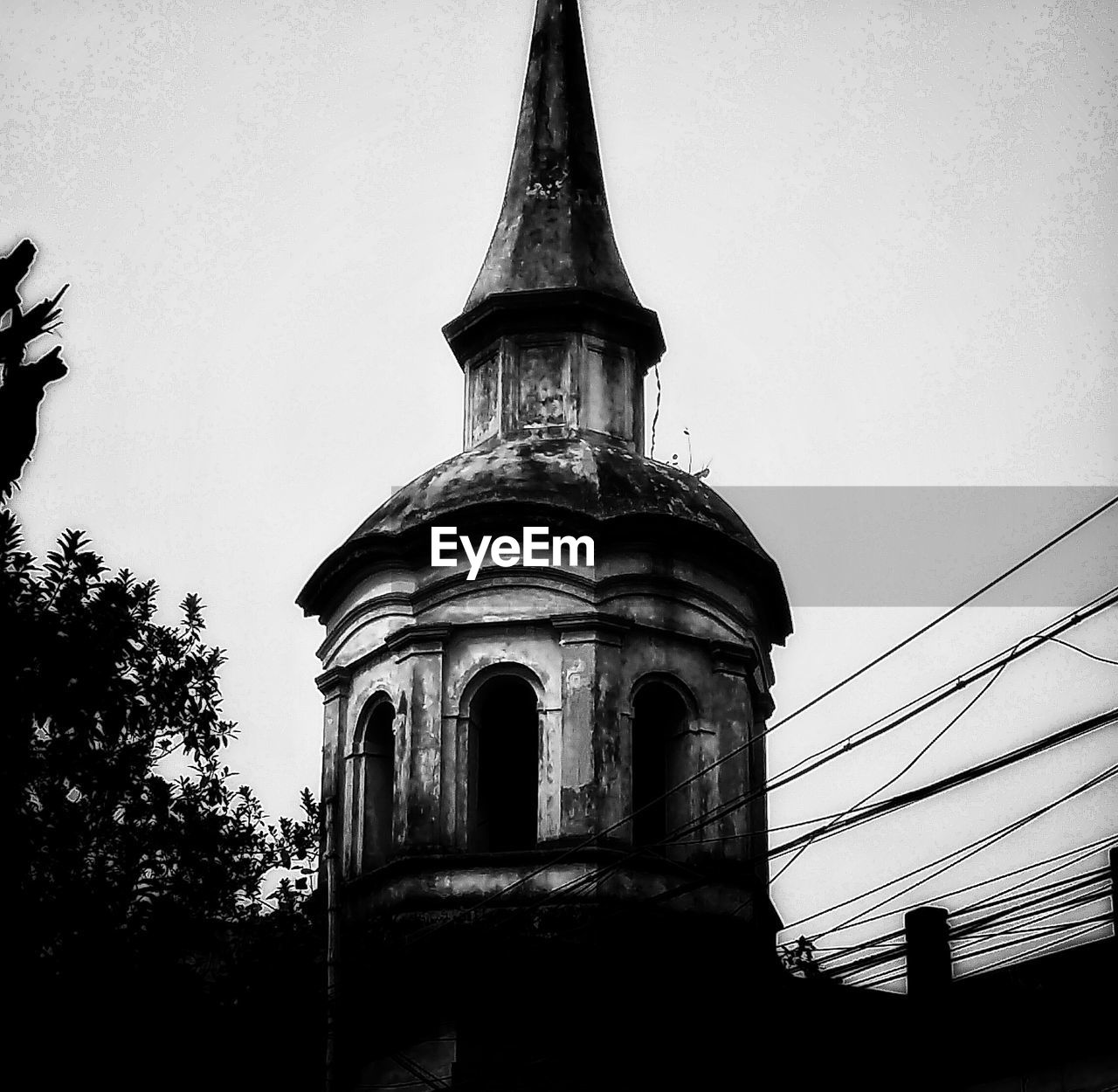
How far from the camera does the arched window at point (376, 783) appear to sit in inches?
904

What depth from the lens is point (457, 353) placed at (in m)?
25.5

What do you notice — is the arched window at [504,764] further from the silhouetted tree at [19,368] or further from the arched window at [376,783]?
the silhouetted tree at [19,368]

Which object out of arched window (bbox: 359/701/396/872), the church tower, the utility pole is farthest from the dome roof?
the utility pole

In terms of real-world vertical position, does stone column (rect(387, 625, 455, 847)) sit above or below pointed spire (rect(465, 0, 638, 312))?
below

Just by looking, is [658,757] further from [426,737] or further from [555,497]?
[555,497]

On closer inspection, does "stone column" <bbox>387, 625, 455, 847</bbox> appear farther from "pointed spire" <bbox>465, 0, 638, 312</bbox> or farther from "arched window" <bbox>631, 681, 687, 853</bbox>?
"pointed spire" <bbox>465, 0, 638, 312</bbox>

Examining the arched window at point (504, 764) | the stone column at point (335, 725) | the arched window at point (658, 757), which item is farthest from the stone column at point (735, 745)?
the stone column at point (335, 725)

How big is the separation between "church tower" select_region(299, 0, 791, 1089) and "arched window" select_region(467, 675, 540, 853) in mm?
30

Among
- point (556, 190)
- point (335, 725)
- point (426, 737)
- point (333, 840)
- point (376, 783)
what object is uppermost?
point (556, 190)

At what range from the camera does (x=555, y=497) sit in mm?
23094

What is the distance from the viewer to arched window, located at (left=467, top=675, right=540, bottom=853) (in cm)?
2283

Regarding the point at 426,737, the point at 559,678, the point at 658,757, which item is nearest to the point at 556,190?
the point at 559,678

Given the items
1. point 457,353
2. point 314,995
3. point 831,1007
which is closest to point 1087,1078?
point 831,1007

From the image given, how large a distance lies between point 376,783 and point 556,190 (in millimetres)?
6074
